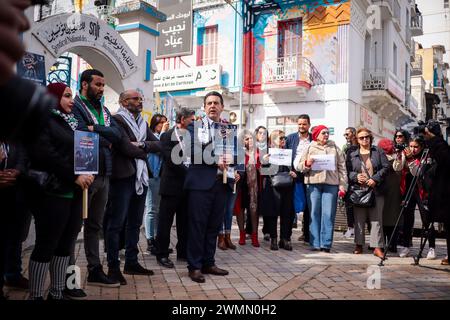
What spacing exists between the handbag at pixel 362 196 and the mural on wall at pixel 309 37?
11036 mm

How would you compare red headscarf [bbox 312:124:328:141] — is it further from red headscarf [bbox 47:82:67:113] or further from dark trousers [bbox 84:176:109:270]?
red headscarf [bbox 47:82:67:113]

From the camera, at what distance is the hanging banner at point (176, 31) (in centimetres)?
1812

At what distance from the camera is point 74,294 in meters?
3.41

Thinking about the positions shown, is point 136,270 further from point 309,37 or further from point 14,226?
point 309,37

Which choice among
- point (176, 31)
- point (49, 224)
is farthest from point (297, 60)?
point (49, 224)

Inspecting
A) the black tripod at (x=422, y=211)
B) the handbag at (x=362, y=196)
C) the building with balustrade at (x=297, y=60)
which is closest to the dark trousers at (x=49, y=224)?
the black tripod at (x=422, y=211)

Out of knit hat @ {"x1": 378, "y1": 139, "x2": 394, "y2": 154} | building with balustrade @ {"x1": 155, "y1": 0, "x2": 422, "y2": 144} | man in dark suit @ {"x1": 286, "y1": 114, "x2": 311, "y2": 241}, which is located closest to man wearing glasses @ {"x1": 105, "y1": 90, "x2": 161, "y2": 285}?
man in dark suit @ {"x1": 286, "y1": 114, "x2": 311, "y2": 241}

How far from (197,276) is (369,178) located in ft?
10.8

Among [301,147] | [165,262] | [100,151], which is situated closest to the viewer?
[100,151]

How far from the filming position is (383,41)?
19.5 meters

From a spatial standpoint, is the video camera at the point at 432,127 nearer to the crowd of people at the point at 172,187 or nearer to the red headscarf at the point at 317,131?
the crowd of people at the point at 172,187

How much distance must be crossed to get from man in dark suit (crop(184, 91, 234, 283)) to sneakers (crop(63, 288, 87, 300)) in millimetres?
1172
